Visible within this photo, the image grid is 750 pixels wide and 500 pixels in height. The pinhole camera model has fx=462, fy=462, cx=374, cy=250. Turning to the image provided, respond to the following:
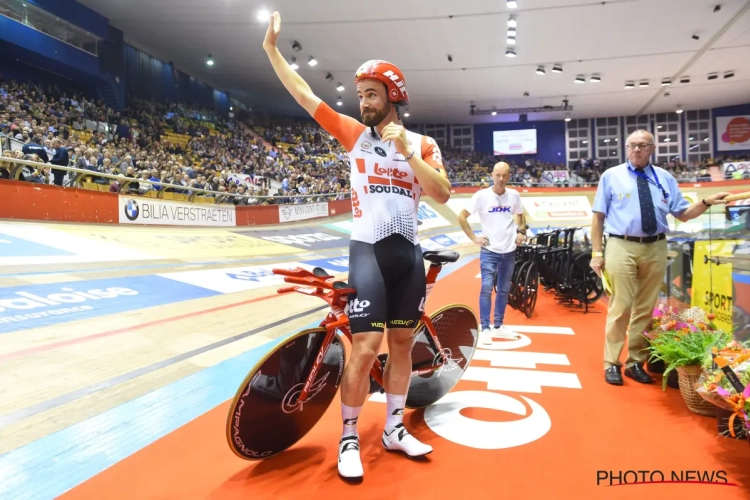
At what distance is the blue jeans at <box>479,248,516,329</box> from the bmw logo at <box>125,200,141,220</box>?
816 cm

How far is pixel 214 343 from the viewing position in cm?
397

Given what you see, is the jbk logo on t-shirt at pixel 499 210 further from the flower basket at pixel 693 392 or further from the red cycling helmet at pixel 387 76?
the red cycling helmet at pixel 387 76

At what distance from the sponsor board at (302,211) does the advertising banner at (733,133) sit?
27703 mm

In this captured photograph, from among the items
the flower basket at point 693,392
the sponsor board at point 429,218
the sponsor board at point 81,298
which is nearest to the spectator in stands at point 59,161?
the sponsor board at point 81,298

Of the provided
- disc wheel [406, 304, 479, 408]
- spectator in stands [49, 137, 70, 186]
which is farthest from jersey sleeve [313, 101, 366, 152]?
spectator in stands [49, 137, 70, 186]

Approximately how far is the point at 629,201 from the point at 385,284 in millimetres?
2143

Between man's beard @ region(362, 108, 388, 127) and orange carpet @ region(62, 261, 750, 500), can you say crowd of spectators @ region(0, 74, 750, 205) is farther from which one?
man's beard @ region(362, 108, 388, 127)

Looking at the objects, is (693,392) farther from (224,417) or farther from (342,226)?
(342,226)

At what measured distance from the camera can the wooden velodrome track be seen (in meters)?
1.95

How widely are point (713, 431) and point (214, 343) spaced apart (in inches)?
139

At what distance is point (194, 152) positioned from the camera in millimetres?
18469

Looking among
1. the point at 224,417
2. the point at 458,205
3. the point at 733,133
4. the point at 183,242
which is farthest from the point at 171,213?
the point at 733,133

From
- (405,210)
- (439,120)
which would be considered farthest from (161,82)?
(405,210)

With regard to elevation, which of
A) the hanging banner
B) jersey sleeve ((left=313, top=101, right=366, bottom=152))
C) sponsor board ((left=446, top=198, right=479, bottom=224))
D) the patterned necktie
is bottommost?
the hanging banner
